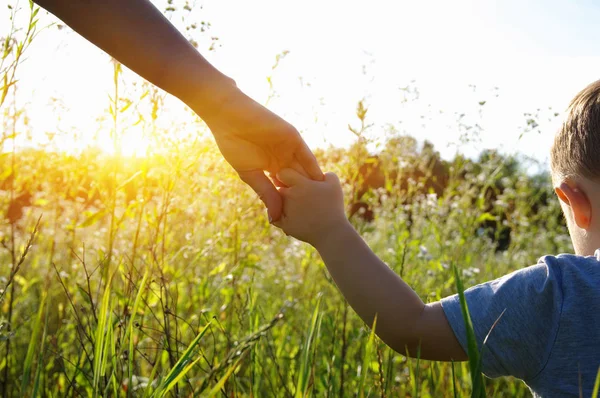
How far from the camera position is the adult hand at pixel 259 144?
1.30 meters

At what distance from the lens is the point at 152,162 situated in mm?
2154

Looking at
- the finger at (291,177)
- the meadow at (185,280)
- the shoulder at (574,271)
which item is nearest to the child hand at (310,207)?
the finger at (291,177)

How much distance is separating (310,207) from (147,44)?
0.52 meters

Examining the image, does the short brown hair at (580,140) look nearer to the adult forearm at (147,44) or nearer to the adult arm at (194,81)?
the adult arm at (194,81)

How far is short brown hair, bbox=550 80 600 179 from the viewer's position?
1.27m

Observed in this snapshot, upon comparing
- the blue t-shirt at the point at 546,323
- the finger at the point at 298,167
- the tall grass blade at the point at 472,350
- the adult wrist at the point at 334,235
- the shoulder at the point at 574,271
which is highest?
the finger at the point at 298,167

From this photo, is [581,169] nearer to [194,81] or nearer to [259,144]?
[259,144]

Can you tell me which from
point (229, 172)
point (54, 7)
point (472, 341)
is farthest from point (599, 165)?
point (229, 172)

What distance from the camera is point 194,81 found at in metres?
1.25

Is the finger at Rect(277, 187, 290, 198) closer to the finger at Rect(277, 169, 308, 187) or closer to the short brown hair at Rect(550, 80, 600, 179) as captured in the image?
the finger at Rect(277, 169, 308, 187)

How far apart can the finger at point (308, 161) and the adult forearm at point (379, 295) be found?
22 cm

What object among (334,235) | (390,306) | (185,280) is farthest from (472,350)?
(185,280)

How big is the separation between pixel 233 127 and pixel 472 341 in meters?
0.75

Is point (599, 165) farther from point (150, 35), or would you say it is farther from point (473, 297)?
point (150, 35)
